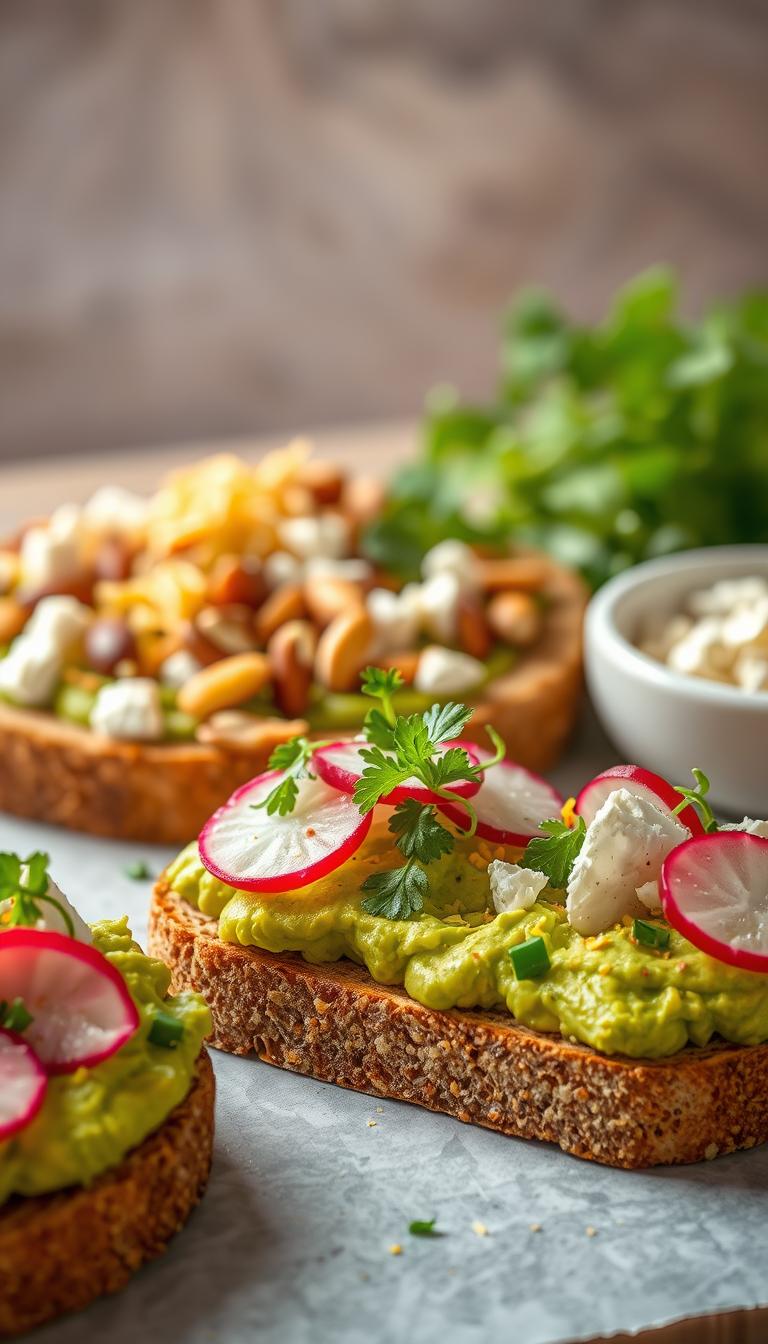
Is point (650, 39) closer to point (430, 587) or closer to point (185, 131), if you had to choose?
point (185, 131)

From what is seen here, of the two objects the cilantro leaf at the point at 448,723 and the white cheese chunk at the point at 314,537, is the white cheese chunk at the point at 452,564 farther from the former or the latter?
the cilantro leaf at the point at 448,723

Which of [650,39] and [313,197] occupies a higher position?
[650,39]

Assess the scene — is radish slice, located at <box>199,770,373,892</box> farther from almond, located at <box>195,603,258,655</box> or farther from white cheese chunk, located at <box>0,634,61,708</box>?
white cheese chunk, located at <box>0,634,61,708</box>

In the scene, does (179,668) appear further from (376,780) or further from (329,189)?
(329,189)

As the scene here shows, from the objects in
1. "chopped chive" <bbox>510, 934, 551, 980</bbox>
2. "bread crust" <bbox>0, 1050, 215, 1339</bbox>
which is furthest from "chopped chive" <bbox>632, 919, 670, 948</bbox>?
"bread crust" <bbox>0, 1050, 215, 1339</bbox>

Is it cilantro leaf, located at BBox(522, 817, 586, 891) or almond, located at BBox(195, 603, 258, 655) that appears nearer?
cilantro leaf, located at BBox(522, 817, 586, 891)

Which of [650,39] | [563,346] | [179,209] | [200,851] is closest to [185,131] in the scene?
[179,209]
